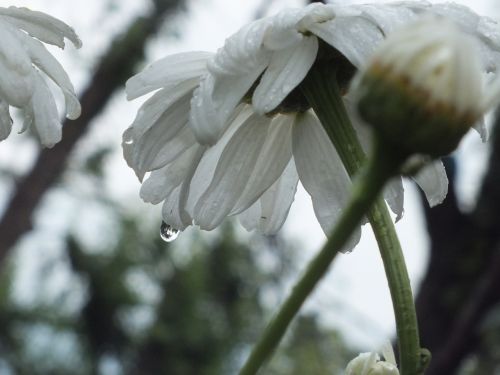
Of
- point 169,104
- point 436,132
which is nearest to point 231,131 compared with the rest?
point 169,104

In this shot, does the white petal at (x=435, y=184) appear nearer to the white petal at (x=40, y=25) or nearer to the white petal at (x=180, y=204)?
the white petal at (x=180, y=204)

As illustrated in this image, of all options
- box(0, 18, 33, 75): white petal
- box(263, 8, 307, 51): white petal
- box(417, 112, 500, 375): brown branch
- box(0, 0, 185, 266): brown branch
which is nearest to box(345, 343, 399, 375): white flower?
box(263, 8, 307, 51): white petal

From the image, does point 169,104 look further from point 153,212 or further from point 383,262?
point 153,212

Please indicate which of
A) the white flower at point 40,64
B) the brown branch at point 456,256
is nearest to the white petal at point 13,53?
the white flower at point 40,64

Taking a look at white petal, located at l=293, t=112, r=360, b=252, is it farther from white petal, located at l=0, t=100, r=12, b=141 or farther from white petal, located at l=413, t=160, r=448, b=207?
white petal, located at l=0, t=100, r=12, b=141

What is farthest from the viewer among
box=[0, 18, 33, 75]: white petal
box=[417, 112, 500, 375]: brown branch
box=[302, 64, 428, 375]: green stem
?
box=[417, 112, 500, 375]: brown branch

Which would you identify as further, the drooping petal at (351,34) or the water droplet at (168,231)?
the water droplet at (168,231)
